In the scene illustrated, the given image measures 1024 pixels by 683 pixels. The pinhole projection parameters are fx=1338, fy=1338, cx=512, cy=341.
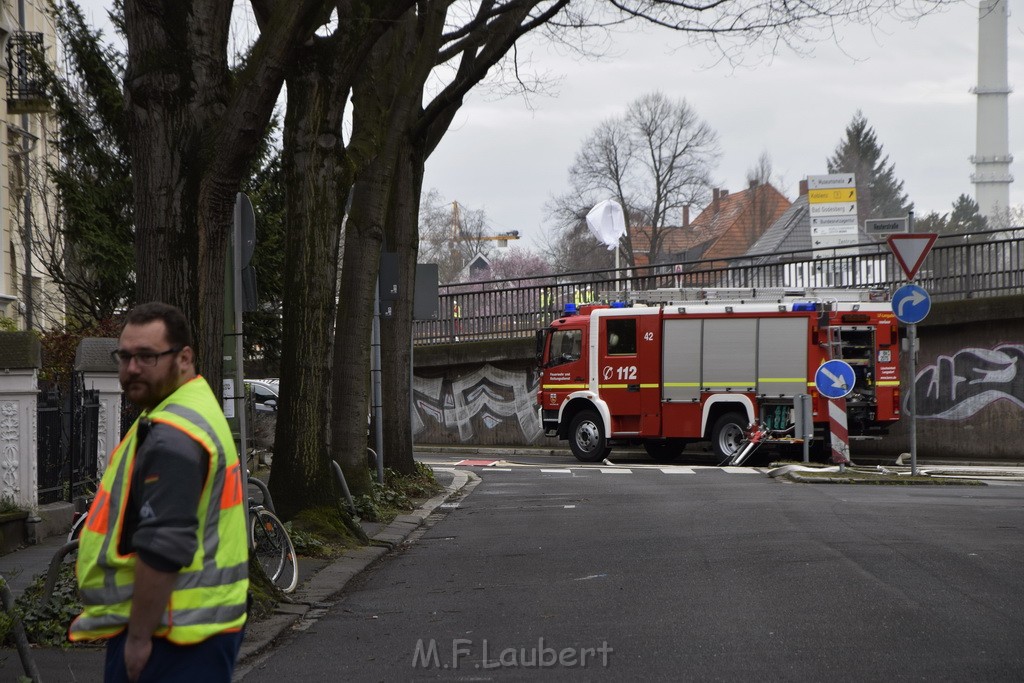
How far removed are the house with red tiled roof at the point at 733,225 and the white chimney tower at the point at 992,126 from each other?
47.4 ft

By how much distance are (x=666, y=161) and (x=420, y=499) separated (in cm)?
4337

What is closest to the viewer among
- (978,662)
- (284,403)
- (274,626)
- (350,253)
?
(978,662)

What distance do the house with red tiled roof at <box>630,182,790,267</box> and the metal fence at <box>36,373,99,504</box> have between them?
63748 mm

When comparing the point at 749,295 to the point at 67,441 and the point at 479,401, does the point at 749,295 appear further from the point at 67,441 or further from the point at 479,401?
the point at 67,441

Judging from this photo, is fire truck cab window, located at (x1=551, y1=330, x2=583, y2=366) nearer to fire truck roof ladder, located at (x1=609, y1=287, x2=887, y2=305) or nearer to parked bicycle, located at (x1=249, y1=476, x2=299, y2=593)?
fire truck roof ladder, located at (x1=609, y1=287, x2=887, y2=305)

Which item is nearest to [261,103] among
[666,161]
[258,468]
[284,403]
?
[284,403]

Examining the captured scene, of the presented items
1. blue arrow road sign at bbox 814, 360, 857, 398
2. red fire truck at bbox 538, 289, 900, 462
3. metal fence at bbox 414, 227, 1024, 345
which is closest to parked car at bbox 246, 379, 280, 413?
metal fence at bbox 414, 227, 1024, 345

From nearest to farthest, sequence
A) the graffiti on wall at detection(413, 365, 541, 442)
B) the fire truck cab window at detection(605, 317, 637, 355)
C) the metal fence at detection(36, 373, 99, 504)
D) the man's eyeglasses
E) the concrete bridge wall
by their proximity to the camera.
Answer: the man's eyeglasses
the metal fence at detection(36, 373, 99, 504)
the concrete bridge wall
the fire truck cab window at detection(605, 317, 637, 355)
the graffiti on wall at detection(413, 365, 541, 442)

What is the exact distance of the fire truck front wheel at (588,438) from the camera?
25078mm

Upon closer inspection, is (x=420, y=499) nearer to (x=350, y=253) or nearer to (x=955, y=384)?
(x=350, y=253)

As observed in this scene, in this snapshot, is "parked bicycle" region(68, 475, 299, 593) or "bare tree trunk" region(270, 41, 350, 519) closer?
"parked bicycle" region(68, 475, 299, 593)

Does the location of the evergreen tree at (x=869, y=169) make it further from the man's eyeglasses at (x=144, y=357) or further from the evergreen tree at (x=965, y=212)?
the man's eyeglasses at (x=144, y=357)

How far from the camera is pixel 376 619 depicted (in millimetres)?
8164

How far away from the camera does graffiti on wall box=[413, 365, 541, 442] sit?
99.8 feet
